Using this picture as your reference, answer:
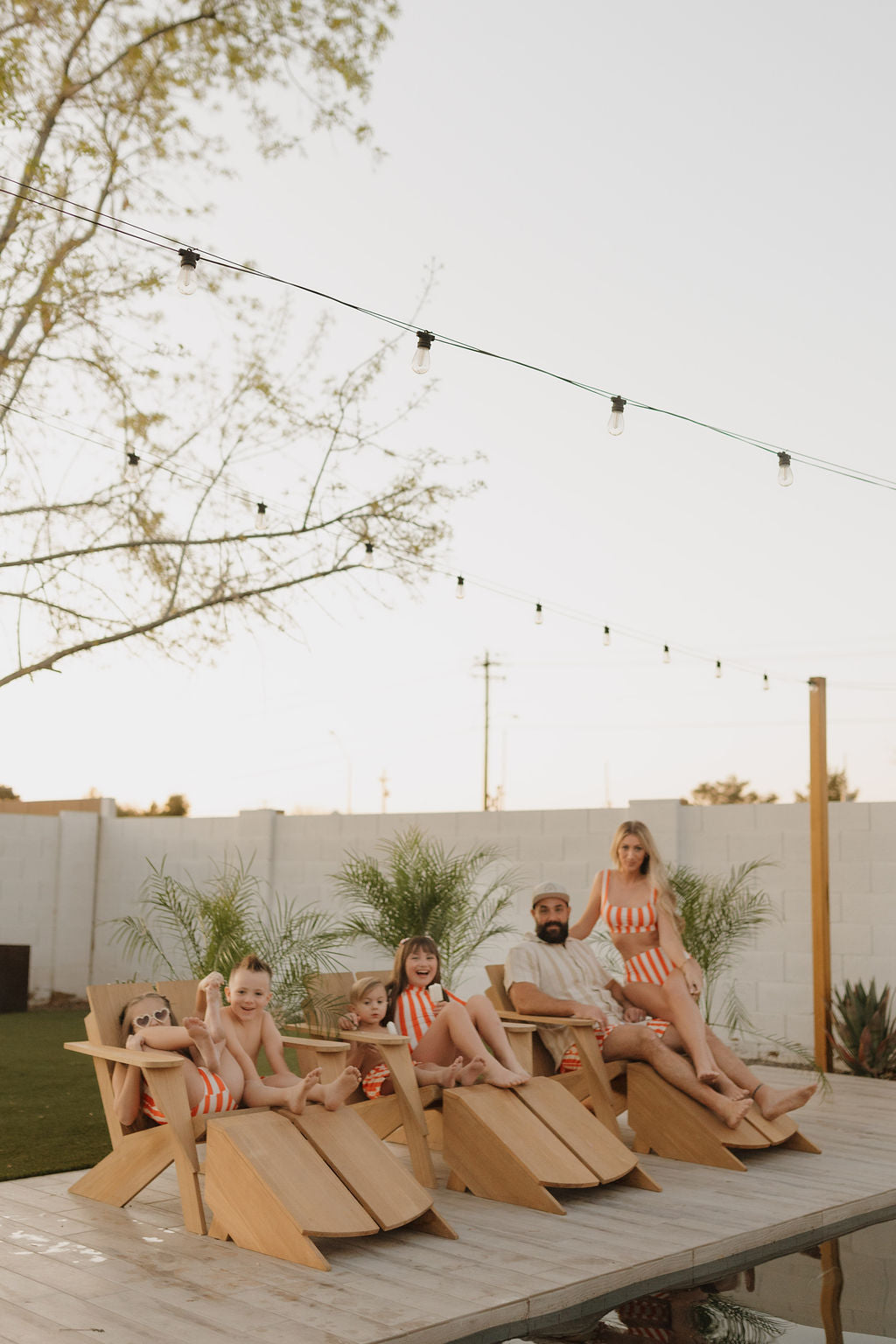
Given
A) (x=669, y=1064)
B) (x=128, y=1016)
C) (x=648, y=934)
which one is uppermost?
(x=648, y=934)

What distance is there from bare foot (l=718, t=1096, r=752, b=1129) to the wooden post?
2.68 meters

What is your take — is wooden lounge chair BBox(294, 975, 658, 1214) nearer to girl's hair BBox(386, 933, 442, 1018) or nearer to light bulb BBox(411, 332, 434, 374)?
girl's hair BBox(386, 933, 442, 1018)

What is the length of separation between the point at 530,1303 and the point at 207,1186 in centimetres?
111

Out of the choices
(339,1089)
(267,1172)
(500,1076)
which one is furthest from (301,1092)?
(500,1076)

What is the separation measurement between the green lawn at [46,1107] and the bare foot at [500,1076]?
5.35 feet

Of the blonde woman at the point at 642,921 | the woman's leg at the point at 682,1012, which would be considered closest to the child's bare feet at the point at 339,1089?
the woman's leg at the point at 682,1012

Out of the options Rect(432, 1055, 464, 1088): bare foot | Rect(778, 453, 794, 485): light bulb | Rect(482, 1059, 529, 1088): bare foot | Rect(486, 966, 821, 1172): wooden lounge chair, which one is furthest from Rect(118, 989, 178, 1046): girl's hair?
Rect(778, 453, 794, 485): light bulb

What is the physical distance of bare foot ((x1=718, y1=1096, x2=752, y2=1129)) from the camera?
4.97 metres

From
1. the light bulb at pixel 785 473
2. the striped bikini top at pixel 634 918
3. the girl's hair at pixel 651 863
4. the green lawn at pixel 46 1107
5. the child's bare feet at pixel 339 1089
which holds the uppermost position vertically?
the light bulb at pixel 785 473

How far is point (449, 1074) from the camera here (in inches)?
183

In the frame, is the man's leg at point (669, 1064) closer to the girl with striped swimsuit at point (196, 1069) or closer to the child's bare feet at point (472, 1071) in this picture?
the child's bare feet at point (472, 1071)

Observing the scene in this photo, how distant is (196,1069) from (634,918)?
2.29 meters

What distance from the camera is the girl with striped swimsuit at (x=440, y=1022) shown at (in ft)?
15.3

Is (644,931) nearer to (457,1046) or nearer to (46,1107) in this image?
(457,1046)
